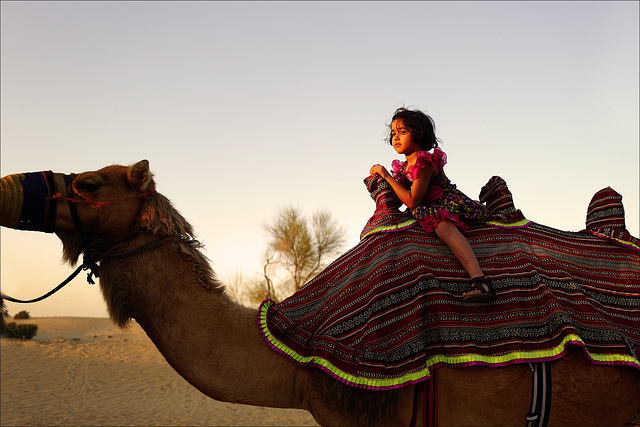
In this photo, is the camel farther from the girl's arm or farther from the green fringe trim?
the girl's arm

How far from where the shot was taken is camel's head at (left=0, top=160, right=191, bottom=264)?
3.21 metres

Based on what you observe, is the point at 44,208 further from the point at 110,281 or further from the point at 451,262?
the point at 451,262

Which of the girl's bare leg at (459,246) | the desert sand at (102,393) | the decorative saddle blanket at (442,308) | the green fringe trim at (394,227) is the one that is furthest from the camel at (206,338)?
the desert sand at (102,393)

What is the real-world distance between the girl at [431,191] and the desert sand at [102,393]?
38.2 feet

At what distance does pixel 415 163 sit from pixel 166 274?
2034 millimetres

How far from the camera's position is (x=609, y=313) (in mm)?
3898

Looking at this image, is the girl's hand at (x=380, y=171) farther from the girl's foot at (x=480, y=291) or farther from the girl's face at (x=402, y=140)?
the girl's foot at (x=480, y=291)

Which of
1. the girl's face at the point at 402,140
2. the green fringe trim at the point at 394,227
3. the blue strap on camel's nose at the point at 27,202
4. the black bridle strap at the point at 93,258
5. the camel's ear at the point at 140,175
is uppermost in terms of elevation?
the girl's face at the point at 402,140

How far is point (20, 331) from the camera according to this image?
31984 millimetres

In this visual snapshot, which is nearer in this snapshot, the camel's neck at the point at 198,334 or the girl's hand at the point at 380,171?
the camel's neck at the point at 198,334

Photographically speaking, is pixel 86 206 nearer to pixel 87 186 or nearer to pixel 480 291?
pixel 87 186

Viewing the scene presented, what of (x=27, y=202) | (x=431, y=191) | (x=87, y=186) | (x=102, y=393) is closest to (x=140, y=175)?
(x=87, y=186)

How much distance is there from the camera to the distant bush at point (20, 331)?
3127 centimetres

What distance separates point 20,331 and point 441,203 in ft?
117
